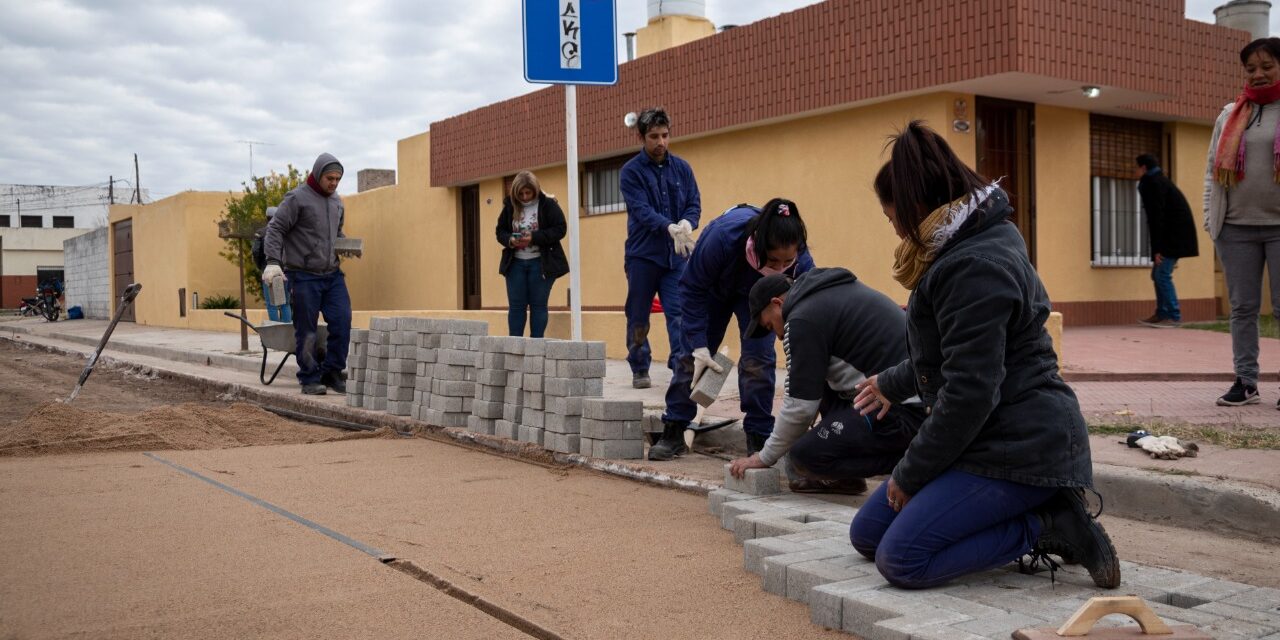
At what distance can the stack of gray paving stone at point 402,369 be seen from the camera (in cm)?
760

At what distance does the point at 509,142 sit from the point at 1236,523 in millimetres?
14809

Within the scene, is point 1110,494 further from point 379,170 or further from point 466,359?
point 379,170

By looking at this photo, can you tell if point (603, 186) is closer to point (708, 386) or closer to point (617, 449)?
point (617, 449)

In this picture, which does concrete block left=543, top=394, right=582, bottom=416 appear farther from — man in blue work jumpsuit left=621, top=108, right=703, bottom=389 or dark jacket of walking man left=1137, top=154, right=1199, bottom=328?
dark jacket of walking man left=1137, top=154, right=1199, bottom=328

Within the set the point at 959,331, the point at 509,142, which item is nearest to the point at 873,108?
the point at 509,142

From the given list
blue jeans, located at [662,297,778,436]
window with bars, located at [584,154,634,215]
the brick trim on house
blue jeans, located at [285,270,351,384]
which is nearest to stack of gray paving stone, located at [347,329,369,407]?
blue jeans, located at [285,270,351,384]

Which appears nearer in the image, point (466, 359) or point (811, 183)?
point (466, 359)

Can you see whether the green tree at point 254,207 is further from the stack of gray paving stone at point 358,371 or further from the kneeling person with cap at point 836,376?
the kneeling person with cap at point 836,376

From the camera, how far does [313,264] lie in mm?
8906

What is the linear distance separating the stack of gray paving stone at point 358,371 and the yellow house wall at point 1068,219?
759 centimetres

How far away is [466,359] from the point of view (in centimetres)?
687

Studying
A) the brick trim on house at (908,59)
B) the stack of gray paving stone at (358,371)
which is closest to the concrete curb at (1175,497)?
the stack of gray paving stone at (358,371)

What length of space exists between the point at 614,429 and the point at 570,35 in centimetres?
287

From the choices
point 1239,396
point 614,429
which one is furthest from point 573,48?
point 1239,396
